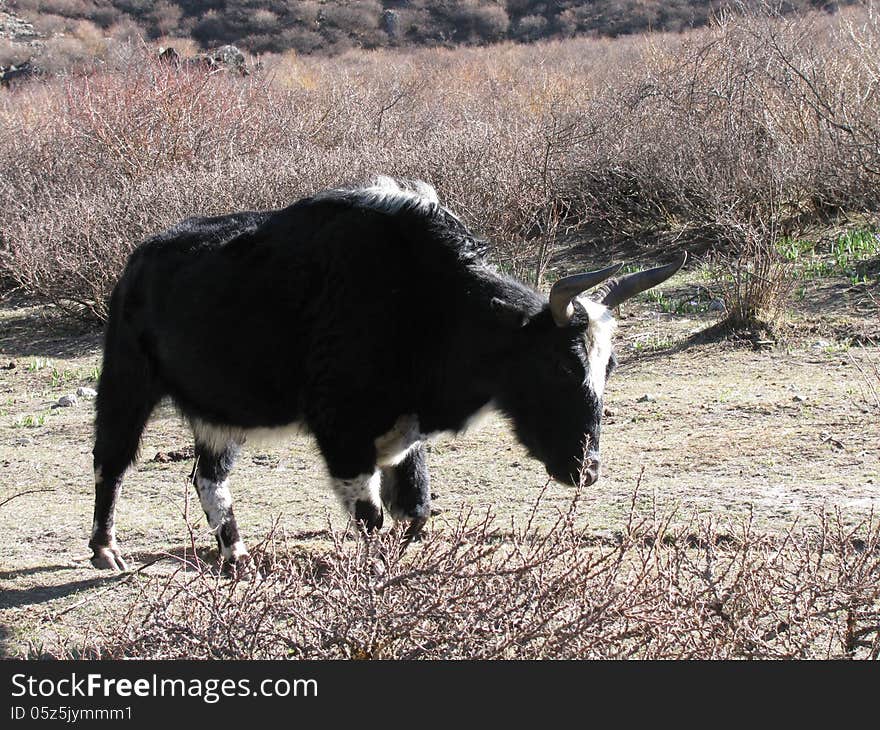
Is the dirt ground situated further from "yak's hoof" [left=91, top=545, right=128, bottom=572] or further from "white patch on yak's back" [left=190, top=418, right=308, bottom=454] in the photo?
"white patch on yak's back" [left=190, top=418, right=308, bottom=454]

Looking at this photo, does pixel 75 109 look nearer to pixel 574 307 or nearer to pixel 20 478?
pixel 20 478

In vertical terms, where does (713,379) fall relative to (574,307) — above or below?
below

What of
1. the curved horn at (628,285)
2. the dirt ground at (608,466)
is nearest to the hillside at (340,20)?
the dirt ground at (608,466)

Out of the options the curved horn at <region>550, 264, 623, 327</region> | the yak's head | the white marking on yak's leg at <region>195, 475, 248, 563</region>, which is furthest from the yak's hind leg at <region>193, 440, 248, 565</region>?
the curved horn at <region>550, 264, 623, 327</region>

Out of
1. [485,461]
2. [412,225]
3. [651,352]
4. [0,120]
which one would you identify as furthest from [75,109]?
[412,225]

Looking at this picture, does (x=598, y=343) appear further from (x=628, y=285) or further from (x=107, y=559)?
(x=107, y=559)

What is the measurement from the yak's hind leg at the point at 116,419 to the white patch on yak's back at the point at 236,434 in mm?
322

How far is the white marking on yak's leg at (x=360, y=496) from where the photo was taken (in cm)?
532

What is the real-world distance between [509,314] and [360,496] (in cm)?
110

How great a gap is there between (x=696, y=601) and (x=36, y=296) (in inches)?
470

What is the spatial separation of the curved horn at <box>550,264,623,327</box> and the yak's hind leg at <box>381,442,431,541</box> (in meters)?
1.11

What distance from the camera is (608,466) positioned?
24.2ft

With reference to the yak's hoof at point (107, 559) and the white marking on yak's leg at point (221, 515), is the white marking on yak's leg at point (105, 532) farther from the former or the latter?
the white marking on yak's leg at point (221, 515)

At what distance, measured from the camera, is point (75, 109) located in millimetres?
16781
